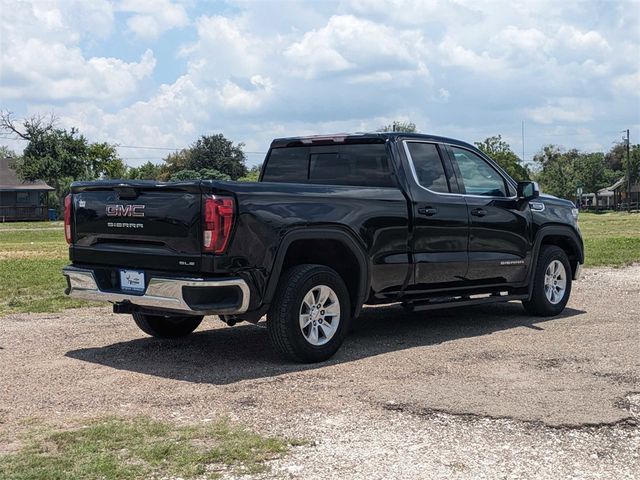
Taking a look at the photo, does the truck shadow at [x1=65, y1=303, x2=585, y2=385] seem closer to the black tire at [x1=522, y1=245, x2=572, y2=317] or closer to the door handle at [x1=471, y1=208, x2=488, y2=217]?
the black tire at [x1=522, y1=245, x2=572, y2=317]

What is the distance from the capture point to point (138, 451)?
16.0 ft

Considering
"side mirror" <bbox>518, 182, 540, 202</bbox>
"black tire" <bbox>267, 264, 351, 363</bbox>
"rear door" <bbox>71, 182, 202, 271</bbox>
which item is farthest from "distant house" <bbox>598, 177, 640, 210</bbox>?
"rear door" <bbox>71, 182, 202, 271</bbox>

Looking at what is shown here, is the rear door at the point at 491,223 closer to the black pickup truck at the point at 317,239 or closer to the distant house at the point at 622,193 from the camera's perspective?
the black pickup truck at the point at 317,239

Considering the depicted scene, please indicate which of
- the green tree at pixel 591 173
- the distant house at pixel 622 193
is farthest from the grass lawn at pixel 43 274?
the green tree at pixel 591 173

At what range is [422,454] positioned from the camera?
4.87 metres

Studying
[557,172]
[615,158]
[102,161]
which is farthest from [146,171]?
[615,158]

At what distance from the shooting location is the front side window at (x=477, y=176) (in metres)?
9.00

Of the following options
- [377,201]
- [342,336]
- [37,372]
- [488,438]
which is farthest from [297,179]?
[488,438]

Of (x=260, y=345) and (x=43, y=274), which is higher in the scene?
(x=43, y=274)

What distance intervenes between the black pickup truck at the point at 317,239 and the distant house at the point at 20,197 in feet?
187

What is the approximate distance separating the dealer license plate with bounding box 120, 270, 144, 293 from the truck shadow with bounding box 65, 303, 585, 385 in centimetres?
66

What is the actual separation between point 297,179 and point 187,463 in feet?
15.3

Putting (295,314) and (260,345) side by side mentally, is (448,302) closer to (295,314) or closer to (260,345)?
(260,345)

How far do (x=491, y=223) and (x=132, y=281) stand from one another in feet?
12.6
